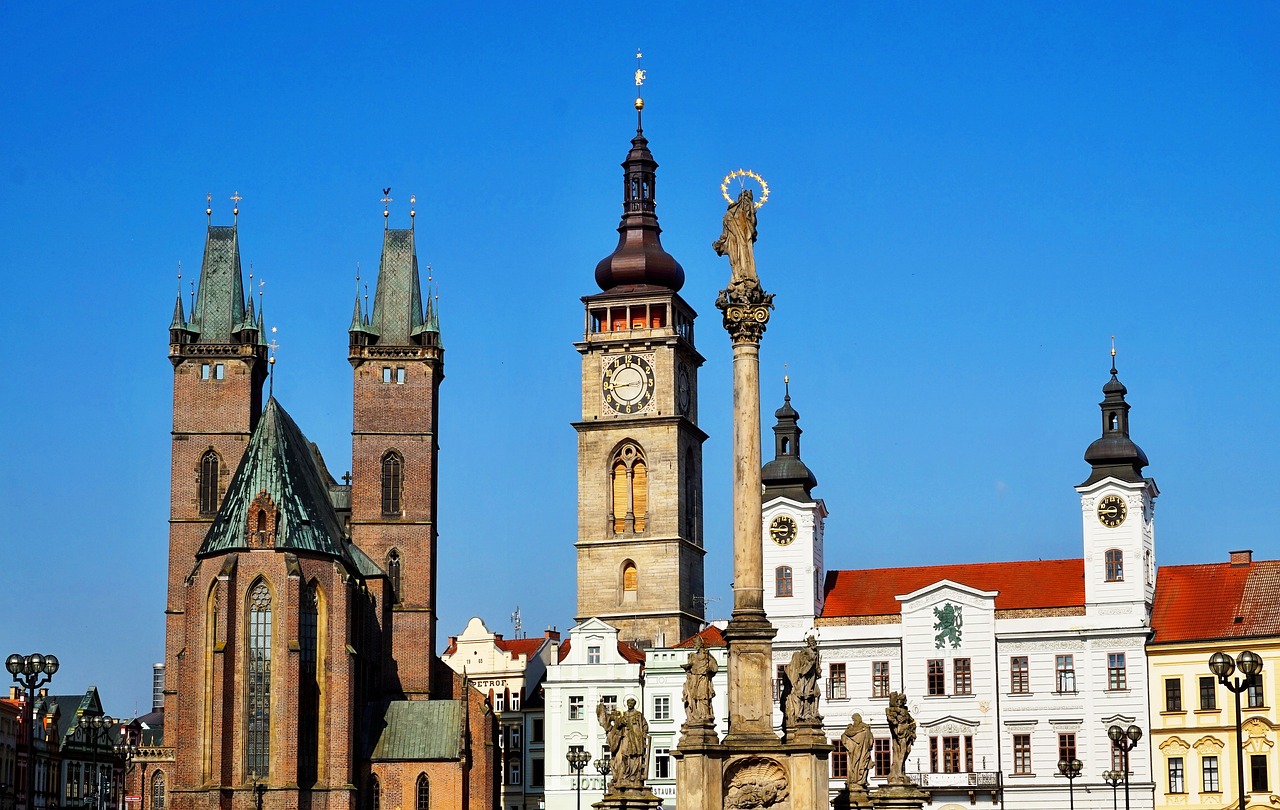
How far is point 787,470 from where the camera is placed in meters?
73.5

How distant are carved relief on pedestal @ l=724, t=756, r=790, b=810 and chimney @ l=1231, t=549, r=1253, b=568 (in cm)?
3796

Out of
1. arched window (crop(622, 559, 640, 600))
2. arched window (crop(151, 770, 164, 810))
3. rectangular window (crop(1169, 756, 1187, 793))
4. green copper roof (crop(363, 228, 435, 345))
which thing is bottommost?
arched window (crop(151, 770, 164, 810))

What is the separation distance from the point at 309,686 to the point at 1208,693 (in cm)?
3354

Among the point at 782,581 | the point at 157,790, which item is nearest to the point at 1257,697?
the point at 782,581

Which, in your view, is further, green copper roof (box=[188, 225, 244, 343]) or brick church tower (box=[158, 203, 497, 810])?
green copper roof (box=[188, 225, 244, 343])

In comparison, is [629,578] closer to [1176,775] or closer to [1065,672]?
[1065,672]

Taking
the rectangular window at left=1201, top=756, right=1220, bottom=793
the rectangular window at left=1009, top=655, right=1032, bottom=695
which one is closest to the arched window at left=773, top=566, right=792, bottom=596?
the rectangular window at left=1009, top=655, right=1032, bottom=695

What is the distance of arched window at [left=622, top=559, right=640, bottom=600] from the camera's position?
286 feet

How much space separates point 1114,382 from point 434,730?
3057 cm

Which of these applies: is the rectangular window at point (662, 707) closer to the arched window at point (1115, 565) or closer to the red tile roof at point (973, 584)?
the red tile roof at point (973, 584)

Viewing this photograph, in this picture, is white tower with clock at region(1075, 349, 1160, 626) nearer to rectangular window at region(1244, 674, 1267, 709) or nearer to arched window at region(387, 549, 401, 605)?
rectangular window at region(1244, 674, 1267, 709)

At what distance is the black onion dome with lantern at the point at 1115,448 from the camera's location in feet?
225

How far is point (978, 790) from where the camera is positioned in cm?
6719

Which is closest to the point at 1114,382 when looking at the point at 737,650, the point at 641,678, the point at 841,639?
the point at 841,639
